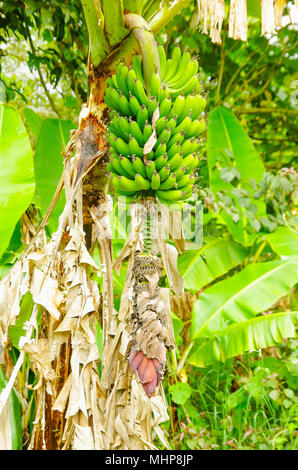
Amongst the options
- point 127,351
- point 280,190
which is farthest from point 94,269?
point 280,190

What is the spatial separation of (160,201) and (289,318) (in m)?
0.93

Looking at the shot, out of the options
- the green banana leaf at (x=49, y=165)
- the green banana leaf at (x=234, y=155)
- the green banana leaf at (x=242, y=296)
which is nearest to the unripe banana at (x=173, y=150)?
the green banana leaf at (x=49, y=165)

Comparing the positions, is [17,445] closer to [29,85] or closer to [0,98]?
[0,98]

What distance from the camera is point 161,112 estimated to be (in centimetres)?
79

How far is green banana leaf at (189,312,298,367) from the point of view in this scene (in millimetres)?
1511

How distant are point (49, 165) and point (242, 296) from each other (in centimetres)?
82

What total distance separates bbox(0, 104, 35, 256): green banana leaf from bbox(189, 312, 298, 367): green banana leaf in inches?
32.0

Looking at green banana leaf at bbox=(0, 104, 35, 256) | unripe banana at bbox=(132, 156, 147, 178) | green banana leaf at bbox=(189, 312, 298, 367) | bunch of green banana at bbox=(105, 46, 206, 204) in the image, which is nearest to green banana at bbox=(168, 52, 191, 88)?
bunch of green banana at bbox=(105, 46, 206, 204)

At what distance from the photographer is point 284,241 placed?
5.61 ft

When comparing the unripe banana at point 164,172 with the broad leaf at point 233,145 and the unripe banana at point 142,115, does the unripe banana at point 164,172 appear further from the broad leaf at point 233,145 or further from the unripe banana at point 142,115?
the broad leaf at point 233,145

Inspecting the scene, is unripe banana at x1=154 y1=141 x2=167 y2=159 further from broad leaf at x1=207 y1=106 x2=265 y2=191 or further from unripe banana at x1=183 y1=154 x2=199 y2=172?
broad leaf at x1=207 y1=106 x2=265 y2=191

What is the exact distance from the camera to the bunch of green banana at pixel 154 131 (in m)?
0.78

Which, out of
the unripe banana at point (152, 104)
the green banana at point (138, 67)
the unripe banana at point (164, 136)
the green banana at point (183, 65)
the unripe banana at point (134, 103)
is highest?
the green banana at point (183, 65)

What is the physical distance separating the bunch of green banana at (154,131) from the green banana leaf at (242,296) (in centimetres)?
79
